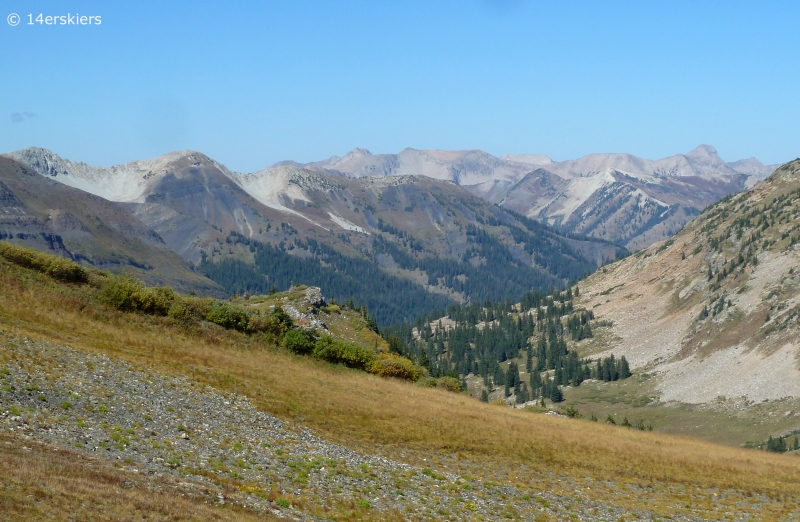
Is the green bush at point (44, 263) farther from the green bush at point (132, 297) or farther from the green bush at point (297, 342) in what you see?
the green bush at point (297, 342)

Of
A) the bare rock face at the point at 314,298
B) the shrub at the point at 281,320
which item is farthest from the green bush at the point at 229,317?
the bare rock face at the point at 314,298

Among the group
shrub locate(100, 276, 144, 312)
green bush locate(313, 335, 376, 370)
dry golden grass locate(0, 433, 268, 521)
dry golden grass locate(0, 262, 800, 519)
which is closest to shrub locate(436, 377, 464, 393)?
green bush locate(313, 335, 376, 370)

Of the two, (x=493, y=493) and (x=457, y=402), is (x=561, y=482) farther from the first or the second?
(x=457, y=402)

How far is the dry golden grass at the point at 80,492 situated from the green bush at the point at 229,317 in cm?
4394

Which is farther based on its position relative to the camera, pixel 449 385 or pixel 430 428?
pixel 449 385

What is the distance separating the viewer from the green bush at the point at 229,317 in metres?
74.8

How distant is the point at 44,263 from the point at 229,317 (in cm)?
1832

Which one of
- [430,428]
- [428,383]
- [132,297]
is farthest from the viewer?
[428,383]

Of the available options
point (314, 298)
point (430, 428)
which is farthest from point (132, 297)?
point (314, 298)

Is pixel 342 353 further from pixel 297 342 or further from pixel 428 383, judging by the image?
pixel 428 383

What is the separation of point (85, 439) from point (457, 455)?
24.7 metres

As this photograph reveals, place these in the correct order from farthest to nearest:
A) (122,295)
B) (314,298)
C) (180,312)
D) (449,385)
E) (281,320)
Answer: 1. (314,298)
2. (449,385)
3. (281,320)
4. (180,312)
5. (122,295)

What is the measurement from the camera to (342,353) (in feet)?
261

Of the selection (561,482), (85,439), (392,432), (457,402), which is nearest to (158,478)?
(85,439)
